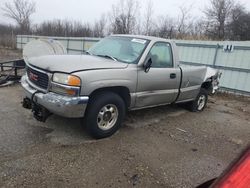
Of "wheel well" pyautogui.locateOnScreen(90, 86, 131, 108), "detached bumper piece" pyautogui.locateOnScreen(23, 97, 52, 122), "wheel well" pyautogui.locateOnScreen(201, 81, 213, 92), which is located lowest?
"detached bumper piece" pyautogui.locateOnScreen(23, 97, 52, 122)

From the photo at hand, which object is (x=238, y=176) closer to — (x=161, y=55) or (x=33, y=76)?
(x=33, y=76)

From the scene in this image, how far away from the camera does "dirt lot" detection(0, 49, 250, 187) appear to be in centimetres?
357

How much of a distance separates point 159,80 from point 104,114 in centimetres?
146

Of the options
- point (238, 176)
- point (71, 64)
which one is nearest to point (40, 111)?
point (71, 64)

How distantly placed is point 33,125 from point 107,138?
148cm

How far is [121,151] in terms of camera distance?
4395 mm

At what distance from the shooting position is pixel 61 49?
9703mm

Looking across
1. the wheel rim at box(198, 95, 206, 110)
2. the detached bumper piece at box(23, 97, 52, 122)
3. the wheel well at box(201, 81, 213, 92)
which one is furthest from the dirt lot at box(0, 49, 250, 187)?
the wheel well at box(201, 81, 213, 92)

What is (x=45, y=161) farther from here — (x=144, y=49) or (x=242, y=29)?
(x=242, y=29)

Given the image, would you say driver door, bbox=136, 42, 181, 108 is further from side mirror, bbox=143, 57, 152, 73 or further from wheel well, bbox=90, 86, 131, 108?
wheel well, bbox=90, 86, 131, 108

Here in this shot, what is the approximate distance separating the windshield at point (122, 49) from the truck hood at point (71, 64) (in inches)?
13.6

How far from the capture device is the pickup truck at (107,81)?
4230 mm

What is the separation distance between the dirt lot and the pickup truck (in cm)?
44

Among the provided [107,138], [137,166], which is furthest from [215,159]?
[107,138]
